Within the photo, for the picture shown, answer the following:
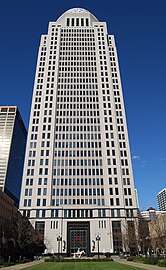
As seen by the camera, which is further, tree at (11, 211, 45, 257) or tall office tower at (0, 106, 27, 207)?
tall office tower at (0, 106, 27, 207)

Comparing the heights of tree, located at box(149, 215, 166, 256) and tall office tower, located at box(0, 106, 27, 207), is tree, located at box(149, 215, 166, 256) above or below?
below

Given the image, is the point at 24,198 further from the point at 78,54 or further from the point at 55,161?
the point at 78,54

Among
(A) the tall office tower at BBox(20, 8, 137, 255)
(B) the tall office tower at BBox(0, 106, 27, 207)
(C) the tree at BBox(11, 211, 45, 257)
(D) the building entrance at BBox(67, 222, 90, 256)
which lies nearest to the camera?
(C) the tree at BBox(11, 211, 45, 257)

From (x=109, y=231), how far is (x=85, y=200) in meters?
13.0

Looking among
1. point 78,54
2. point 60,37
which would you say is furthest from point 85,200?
point 60,37

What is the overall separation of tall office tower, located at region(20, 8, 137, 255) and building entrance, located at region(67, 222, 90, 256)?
1.01 ft

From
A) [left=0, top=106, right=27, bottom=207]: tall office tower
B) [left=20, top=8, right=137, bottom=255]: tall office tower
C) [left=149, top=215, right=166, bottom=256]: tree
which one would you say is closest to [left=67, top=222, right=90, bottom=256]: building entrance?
[left=20, top=8, right=137, bottom=255]: tall office tower

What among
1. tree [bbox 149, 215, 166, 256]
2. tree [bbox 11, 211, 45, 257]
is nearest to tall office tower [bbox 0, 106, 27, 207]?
tree [bbox 11, 211, 45, 257]

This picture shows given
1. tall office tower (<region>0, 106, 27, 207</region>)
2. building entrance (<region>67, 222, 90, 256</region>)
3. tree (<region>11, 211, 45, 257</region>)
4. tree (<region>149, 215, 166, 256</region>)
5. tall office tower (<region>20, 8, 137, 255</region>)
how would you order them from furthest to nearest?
tall office tower (<region>0, 106, 27, 207</region>) → tall office tower (<region>20, 8, 137, 255</region>) → building entrance (<region>67, 222, 90, 256</region>) → tree (<region>11, 211, 45, 257</region>) → tree (<region>149, 215, 166, 256</region>)

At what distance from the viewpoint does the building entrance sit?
3086 inches

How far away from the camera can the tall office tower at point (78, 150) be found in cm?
7950

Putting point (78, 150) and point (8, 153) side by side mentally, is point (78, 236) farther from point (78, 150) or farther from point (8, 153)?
point (8, 153)

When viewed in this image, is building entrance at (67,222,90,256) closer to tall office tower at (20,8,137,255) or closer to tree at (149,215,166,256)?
tall office tower at (20,8,137,255)

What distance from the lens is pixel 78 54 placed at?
11350cm
